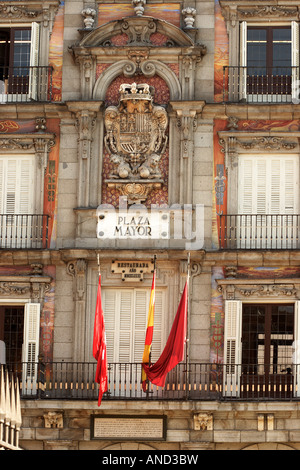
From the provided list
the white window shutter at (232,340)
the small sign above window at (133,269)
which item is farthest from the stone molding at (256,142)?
the white window shutter at (232,340)

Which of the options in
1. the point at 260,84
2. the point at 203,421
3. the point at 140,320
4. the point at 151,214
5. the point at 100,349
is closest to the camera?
the point at 100,349

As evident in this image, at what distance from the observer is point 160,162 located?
31.8 meters

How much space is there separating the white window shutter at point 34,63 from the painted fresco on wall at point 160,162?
1.81 m

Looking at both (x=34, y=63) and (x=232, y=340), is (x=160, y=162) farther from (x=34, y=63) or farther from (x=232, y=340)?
(x=232, y=340)

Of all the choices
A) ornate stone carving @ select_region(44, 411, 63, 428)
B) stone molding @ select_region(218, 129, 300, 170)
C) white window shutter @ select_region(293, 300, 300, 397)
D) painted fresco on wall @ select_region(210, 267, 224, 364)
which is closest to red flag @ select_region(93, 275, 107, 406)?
ornate stone carving @ select_region(44, 411, 63, 428)

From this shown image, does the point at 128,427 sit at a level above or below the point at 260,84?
below

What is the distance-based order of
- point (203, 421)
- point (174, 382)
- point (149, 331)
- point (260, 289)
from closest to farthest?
point (149, 331) → point (203, 421) → point (174, 382) → point (260, 289)

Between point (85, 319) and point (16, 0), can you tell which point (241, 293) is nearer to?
point (85, 319)

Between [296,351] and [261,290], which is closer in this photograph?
[296,351]

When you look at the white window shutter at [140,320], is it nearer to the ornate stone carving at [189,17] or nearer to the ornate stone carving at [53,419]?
the ornate stone carving at [53,419]

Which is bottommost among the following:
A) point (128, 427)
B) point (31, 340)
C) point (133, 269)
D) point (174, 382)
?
point (128, 427)

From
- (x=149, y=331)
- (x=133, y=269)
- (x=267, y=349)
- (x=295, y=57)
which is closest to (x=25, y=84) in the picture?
(x=133, y=269)

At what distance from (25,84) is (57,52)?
113 cm

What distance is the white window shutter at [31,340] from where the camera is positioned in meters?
30.8
